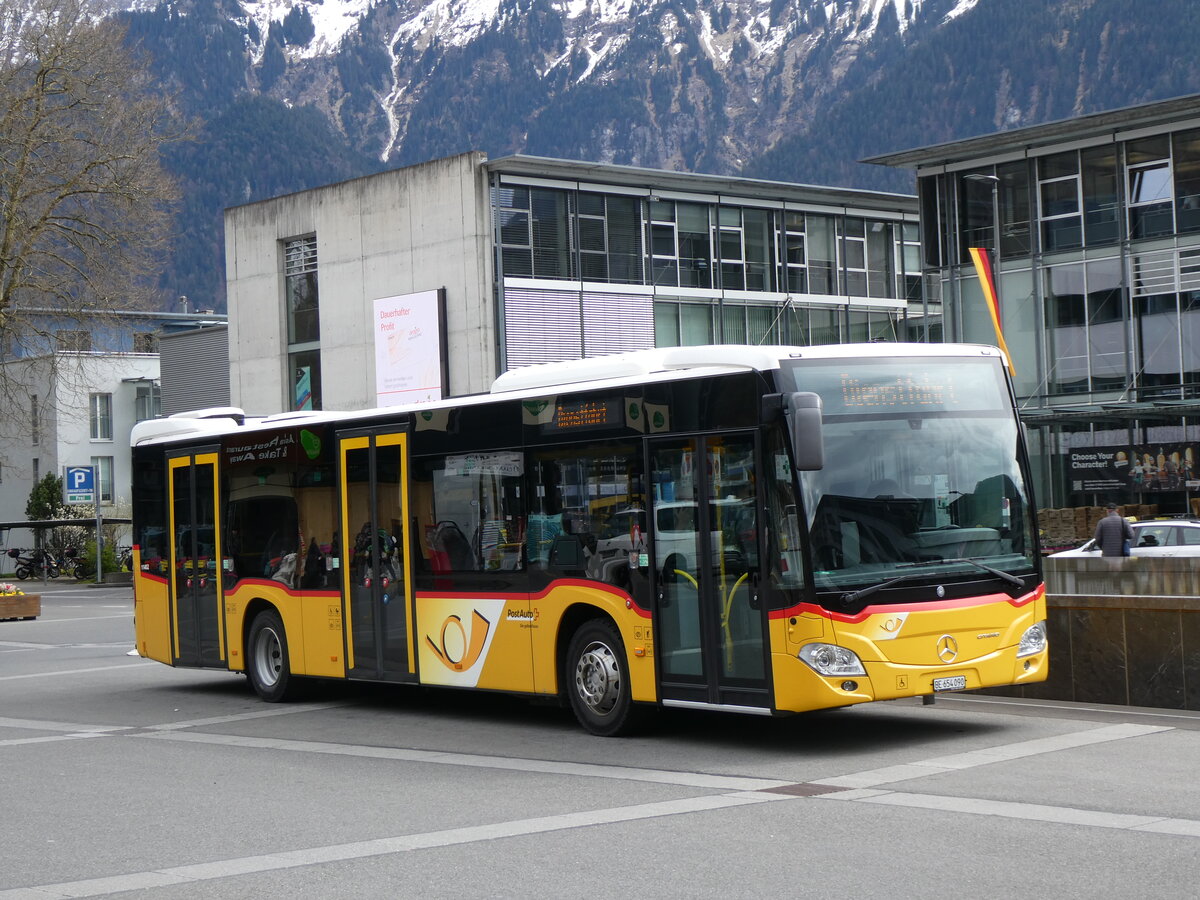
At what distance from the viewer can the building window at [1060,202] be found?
136 ft

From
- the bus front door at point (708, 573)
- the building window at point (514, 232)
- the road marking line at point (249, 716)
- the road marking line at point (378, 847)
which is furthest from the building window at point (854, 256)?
the road marking line at point (378, 847)

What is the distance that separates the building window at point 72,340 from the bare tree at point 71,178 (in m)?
0.25

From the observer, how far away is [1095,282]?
4091 cm

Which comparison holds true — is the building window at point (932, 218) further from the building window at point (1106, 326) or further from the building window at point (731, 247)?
the building window at point (731, 247)

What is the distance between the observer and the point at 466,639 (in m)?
14.2

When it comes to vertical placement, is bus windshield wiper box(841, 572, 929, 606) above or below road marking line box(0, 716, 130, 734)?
above

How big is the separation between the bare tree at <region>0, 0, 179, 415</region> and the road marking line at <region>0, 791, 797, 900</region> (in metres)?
36.4

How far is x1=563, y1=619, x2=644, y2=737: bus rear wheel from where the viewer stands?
12633 mm

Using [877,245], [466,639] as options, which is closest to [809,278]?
[877,245]

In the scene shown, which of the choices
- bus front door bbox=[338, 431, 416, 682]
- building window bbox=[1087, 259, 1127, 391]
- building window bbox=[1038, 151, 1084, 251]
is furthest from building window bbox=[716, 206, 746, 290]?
bus front door bbox=[338, 431, 416, 682]

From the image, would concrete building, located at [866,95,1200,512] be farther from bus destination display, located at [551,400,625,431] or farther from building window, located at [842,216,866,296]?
bus destination display, located at [551,400,625,431]

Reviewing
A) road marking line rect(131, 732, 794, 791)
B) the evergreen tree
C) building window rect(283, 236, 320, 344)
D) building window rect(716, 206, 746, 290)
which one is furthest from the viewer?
the evergreen tree

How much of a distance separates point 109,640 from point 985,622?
19457mm

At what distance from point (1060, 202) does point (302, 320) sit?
23.9 m
